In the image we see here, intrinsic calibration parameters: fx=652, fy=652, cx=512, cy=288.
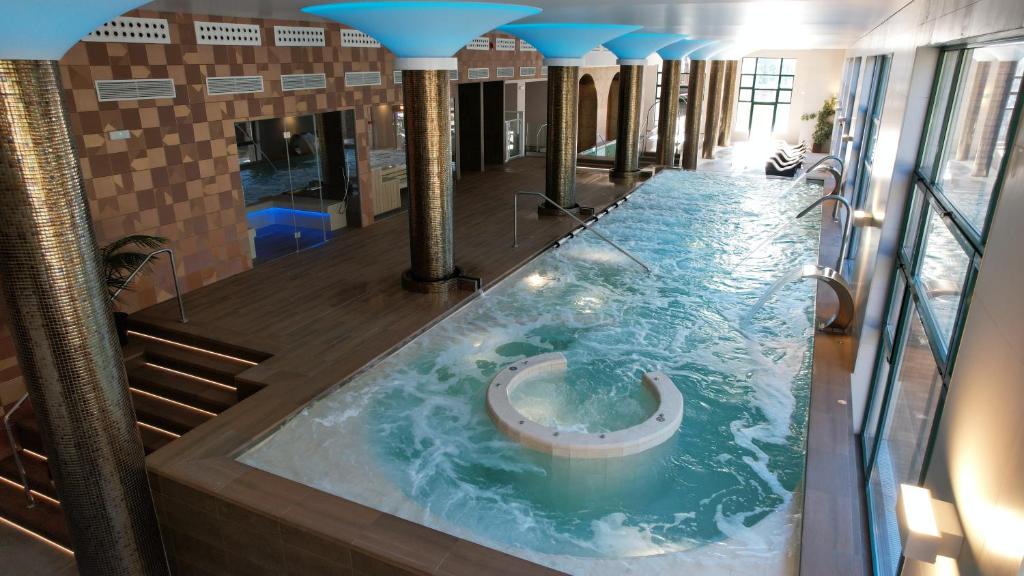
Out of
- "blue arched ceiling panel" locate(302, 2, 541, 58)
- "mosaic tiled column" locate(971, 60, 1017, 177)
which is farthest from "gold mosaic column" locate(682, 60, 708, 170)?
"mosaic tiled column" locate(971, 60, 1017, 177)

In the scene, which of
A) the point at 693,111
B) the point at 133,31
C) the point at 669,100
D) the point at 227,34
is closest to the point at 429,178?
the point at 227,34

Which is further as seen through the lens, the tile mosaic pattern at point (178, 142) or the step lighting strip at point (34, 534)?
the tile mosaic pattern at point (178, 142)

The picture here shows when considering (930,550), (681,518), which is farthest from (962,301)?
(681,518)

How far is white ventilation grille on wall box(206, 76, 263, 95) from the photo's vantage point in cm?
767

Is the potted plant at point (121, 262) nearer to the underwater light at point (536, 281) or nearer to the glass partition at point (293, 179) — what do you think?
the glass partition at point (293, 179)

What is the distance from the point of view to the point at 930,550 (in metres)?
2.11

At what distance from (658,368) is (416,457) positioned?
2629 mm

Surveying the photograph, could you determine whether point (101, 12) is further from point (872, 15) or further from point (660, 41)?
point (660, 41)

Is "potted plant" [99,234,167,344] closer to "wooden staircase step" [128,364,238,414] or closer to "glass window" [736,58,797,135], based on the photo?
"wooden staircase step" [128,364,238,414]

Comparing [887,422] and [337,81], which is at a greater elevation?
[337,81]

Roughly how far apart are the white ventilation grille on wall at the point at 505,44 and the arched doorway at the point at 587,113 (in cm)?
752

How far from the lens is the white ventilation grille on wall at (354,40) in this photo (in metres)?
9.72

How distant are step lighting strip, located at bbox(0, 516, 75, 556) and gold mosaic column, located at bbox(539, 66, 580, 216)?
27.7 ft

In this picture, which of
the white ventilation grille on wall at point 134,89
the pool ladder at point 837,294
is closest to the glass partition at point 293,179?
the white ventilation grille on wall at point 134,89
